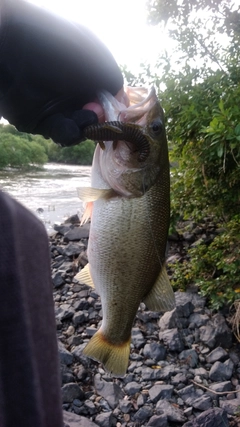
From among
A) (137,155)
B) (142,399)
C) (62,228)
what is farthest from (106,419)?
(62,228)

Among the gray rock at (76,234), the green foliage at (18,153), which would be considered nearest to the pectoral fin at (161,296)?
the gray rock at (76,234)

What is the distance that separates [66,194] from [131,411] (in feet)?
31.7

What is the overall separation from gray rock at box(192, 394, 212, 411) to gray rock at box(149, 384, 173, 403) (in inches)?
7.8

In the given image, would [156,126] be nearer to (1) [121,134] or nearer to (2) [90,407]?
(1) [121,134]

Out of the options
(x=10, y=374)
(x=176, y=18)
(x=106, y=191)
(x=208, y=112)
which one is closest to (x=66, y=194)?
(x=176, y=18)

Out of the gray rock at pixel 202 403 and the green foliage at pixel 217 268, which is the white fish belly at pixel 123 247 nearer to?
the gray rock at pixel 202 403

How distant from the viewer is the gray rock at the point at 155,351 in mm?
3609

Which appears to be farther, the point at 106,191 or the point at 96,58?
the point at 106,191

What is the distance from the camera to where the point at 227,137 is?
3.09 m

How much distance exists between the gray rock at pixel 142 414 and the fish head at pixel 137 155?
5.52 ft

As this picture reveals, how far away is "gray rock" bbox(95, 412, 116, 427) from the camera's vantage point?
297cm

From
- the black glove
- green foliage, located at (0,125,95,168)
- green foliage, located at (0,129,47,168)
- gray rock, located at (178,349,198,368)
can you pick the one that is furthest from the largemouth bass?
green foliage, located at (0,129,47,168)

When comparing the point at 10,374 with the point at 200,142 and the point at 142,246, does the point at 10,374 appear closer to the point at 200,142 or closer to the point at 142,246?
the point at 142,246

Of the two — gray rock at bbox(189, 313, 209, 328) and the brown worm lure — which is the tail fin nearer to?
the brown worm lure
